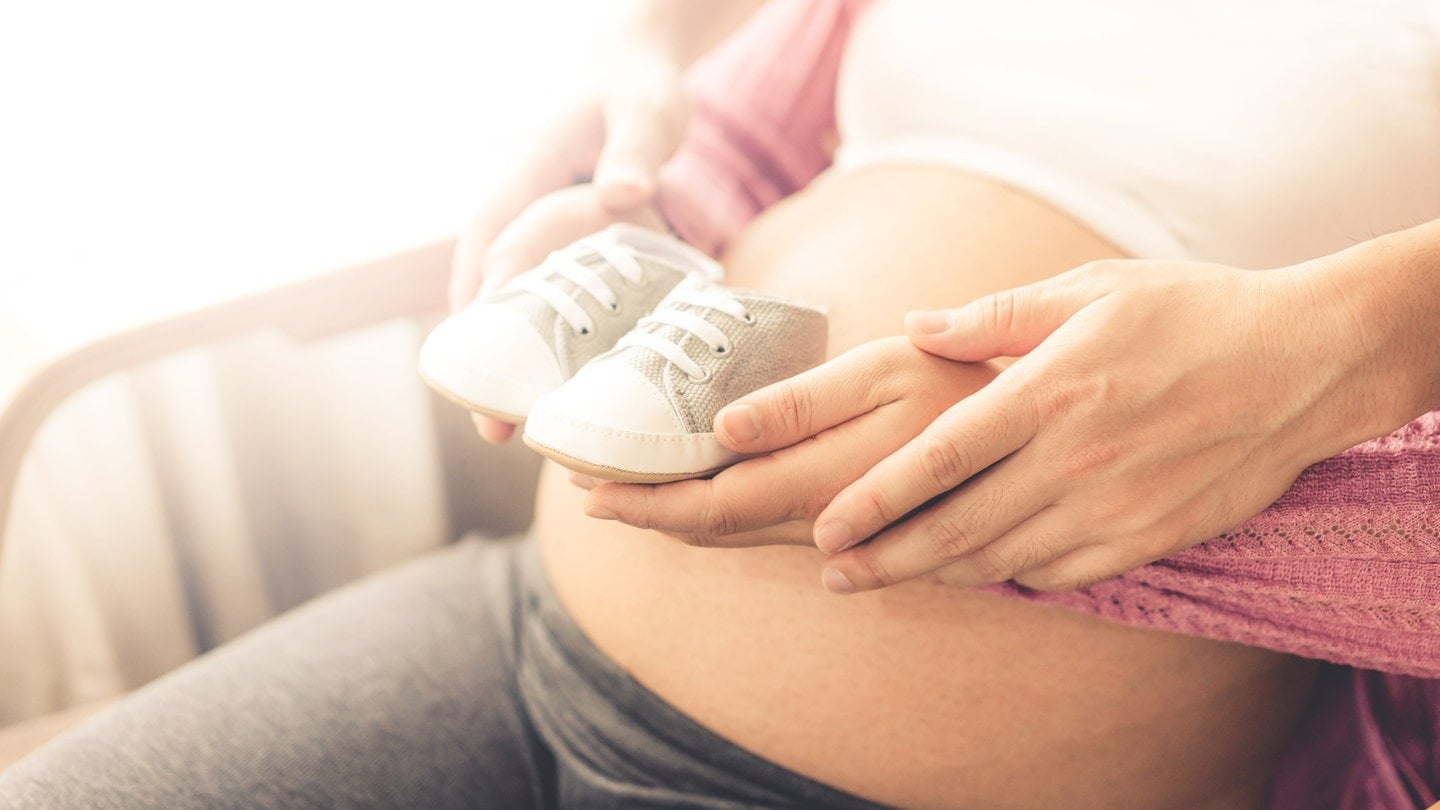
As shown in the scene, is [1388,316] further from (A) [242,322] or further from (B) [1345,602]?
(A) [242,322]

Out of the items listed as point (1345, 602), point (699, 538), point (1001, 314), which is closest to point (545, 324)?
point (699, 538)

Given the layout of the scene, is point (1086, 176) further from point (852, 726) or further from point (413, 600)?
point (413, 600)

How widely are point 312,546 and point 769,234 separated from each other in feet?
3.18

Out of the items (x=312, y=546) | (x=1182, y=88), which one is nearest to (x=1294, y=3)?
(x=1182, y=88)

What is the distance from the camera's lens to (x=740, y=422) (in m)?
0.48

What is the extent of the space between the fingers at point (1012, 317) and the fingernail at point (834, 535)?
114 millimetres

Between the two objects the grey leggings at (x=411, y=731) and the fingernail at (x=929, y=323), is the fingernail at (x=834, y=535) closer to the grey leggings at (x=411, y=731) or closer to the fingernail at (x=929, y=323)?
the fingernail at (x=929, y=323)

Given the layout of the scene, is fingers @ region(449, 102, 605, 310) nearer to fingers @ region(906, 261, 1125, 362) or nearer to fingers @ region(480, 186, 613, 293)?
fingers @ region(480, 186, 613, 293)

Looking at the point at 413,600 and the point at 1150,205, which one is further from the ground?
the point at 1150,205

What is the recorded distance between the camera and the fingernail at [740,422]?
0.48m

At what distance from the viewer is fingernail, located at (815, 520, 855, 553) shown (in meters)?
0.48

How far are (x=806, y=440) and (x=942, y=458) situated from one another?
0.08 metres

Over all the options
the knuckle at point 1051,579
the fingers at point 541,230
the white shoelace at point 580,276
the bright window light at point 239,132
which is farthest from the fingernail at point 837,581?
the bright window light at point 239,132

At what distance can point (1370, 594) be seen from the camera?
20.9 inches
